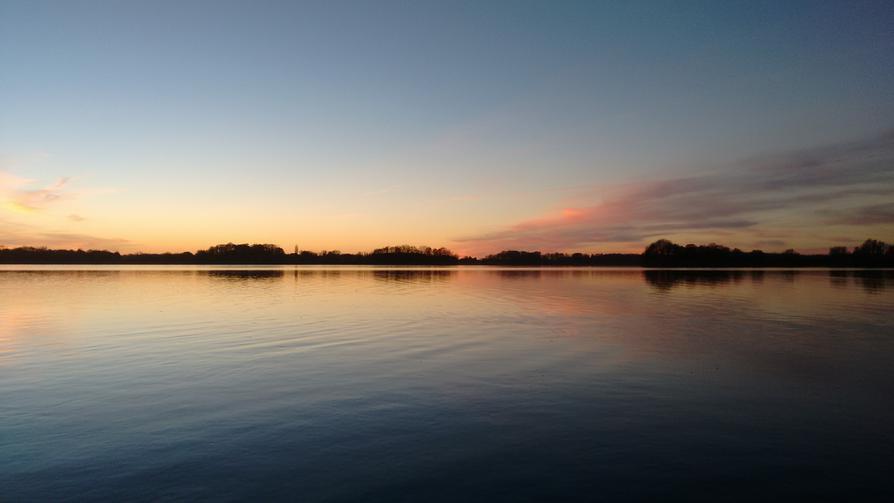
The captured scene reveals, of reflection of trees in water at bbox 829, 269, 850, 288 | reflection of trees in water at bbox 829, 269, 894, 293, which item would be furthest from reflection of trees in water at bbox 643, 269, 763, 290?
reflection of trees in water at bbox 829, 269, 894, 293

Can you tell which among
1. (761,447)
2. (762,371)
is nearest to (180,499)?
(761,447)

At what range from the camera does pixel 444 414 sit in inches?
496

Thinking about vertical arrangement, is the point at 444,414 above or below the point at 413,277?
below

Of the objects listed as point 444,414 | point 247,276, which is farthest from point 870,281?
point 247,276

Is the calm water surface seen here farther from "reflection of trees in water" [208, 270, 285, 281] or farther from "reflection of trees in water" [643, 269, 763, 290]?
"reflection of trees in water" [208, 270, 285, 281]

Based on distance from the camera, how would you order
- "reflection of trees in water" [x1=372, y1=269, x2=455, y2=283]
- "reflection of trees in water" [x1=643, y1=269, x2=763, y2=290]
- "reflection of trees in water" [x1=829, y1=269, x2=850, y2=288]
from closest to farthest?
"reflection of trees in water" [x1=829, y1=269, x2=850, y2=288]
"reflection of trees in water" [x1=643, y1=269, x2=763, y2=290]
"reflection of trees in water" [x1=372, y1=269, x2=455, y2=283]

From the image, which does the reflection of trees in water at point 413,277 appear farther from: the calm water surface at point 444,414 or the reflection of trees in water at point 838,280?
the calm water surface at point 444,414

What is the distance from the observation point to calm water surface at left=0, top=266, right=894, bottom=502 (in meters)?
8.80

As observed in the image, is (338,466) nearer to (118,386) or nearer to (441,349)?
(118,386)

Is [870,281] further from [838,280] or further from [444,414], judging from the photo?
[444,414]

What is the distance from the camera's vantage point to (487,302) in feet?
146

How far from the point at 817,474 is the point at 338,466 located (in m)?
9.03

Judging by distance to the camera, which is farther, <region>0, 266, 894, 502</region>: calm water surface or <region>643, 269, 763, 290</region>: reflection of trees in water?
<region>643, 269, 763, 290</region>: reflection of trees in water

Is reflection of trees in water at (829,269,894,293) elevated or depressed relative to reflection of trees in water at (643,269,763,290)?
depressed
